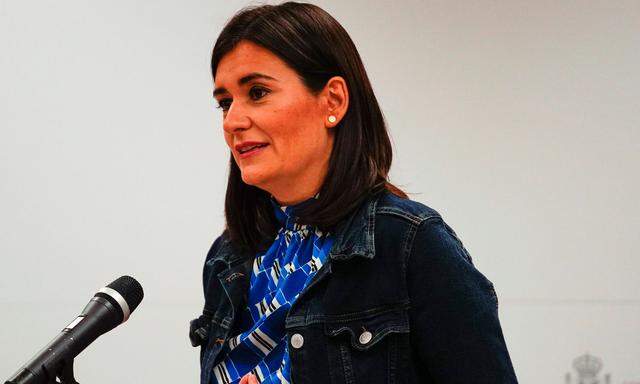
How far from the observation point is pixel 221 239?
1388 millimetres

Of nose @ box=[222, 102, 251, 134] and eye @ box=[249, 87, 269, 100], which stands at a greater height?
eye @ box=[249, 87, 269, 100]

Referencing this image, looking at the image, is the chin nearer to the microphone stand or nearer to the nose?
the nose

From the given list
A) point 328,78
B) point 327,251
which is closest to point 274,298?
point 327,251

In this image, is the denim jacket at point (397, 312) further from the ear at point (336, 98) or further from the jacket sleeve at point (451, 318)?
the ear at point (336, 98)

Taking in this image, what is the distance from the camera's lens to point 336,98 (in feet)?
3.75

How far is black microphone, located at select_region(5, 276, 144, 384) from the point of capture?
34.7 inches

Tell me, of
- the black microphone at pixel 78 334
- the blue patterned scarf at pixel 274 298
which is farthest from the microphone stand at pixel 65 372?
the blue patterned scarf at pixel 274 298

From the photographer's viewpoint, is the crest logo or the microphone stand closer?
the microphone stand

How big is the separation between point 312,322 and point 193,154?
4.34ft

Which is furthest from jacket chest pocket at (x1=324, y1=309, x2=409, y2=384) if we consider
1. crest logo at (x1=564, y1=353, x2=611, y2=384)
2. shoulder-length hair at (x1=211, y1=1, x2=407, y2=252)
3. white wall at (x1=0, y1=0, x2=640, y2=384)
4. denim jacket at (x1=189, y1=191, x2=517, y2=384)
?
crest logo at (x1=564, y1=353, x2=611, y2=384)

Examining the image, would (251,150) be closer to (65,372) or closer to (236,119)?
(236,119)

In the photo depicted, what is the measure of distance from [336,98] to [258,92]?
108mm

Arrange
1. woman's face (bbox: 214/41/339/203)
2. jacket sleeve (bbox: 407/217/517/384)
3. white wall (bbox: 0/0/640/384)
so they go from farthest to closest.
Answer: white wall (bbox: 0/0/640/384)
woman's face (bbox: 214/41/339/203)
jacket sleeve (bbox: 407/217/517/384)

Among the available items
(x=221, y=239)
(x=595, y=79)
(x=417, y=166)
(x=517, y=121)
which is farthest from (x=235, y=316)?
(x=595, y=79)
